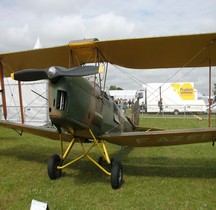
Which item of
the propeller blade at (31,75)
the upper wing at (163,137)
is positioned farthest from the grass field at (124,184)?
the propeller blade at (31,75)

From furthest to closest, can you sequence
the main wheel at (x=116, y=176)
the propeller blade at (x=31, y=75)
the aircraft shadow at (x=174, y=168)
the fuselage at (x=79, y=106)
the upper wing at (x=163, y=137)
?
the aircraft shadow at (x=174, y=168), the upper wing at (x=163, y=137), the main wheel at (x=116, y=176), the propeller blade at (x=31, y=75), the fuselage at (x=79, y=106)

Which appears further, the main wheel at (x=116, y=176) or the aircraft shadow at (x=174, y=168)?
the aircraft shadow at (x=174, y=168)

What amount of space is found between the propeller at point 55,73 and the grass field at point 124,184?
1827mm

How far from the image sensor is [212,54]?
19.1 ft

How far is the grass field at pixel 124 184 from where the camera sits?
12.8ft

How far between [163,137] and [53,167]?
2.09 metres

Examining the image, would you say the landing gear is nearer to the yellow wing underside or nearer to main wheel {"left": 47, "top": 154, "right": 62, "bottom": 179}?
main wheel {"left": 47, "top": 154, "right": 62, "bottom": 179}

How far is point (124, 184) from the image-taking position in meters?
4.78

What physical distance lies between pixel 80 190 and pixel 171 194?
147cm

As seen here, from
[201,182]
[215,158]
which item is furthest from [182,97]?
[201,182]

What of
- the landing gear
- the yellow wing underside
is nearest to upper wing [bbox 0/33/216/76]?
the yellow wing underside

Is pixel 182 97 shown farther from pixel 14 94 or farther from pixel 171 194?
pixel 171 194

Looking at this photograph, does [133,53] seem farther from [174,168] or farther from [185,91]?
[185,91]

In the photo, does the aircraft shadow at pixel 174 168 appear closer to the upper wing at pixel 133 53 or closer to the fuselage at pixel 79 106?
the fuselage at pixel 79 106
